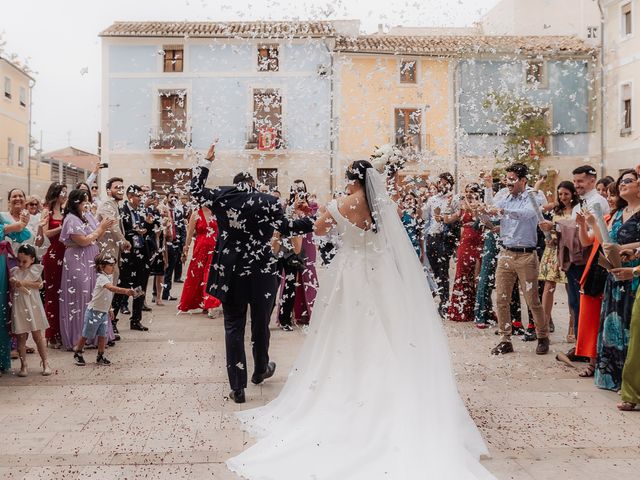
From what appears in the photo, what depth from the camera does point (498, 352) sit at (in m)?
6.94

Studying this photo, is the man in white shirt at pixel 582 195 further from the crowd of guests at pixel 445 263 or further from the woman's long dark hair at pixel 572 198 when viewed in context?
the woman's long dark hair at pixel 572 198

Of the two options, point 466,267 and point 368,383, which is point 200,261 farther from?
point 368,383

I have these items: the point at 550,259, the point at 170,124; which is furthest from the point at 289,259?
the point at 170,124

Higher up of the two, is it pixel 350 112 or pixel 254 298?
pixel 350 112

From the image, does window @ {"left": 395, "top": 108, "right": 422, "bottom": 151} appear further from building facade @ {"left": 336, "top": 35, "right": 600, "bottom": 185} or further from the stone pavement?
the stone pavement

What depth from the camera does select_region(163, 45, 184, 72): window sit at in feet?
89.1

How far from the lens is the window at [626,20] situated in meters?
22.2

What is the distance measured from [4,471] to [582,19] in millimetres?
30479

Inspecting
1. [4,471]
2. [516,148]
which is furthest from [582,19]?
[4,471]

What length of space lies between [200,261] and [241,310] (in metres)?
4.41

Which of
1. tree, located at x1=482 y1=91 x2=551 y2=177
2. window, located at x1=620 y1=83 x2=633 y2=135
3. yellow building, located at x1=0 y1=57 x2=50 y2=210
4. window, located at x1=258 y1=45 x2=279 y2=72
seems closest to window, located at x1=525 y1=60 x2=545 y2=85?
tree, located at x1=482 y1=91 x2=551 y2=177

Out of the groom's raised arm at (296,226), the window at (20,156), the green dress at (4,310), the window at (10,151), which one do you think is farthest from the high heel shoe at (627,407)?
the window at (20,156)

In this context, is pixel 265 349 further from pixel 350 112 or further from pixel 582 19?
pixel 582 19

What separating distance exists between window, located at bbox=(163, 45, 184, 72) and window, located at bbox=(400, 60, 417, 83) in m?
9.05
